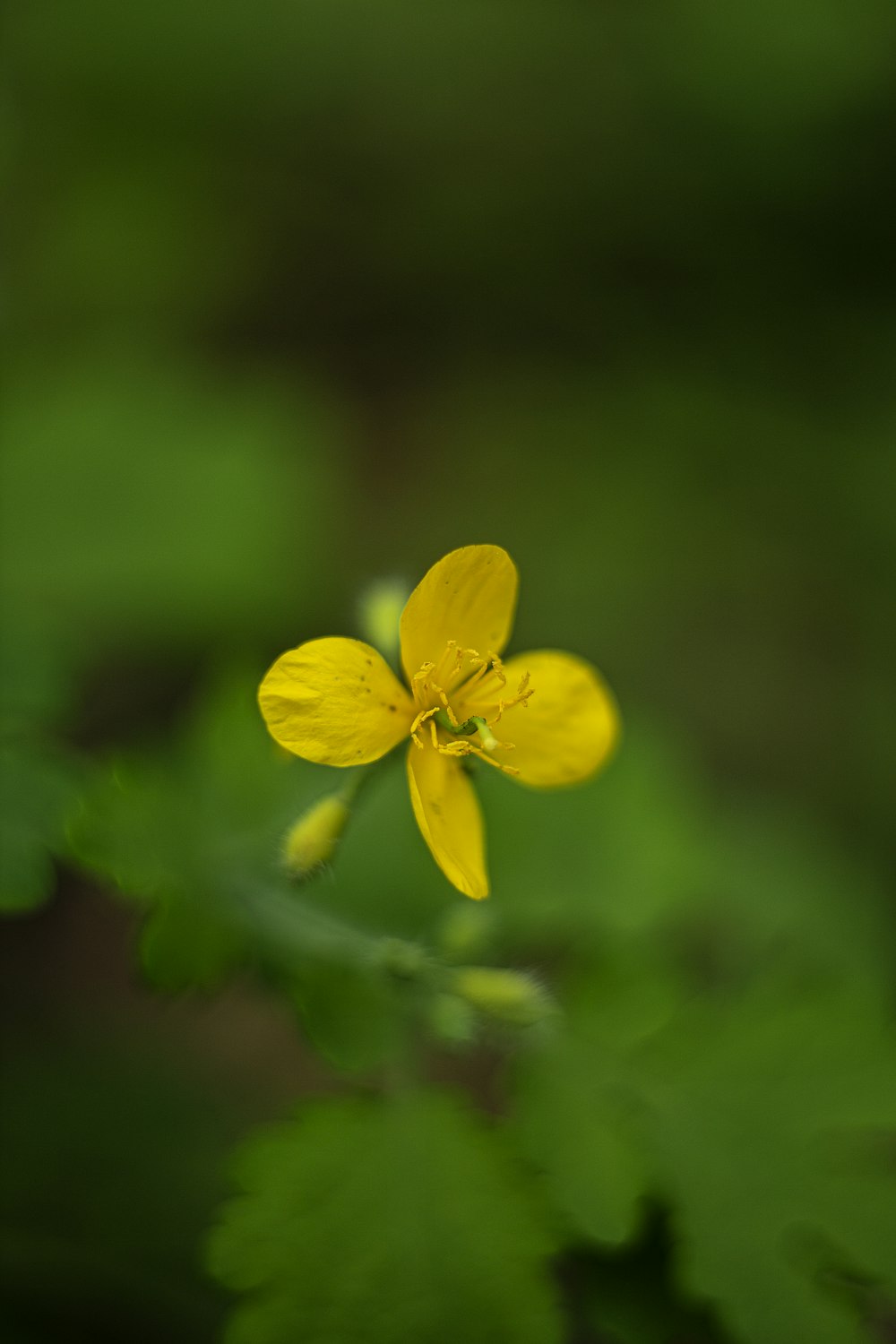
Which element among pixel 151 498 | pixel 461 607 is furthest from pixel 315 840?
pixel 151 498

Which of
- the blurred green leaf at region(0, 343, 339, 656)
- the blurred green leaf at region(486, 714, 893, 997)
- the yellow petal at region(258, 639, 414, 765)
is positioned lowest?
the yellow petal at region(258, 639, 414, 765)

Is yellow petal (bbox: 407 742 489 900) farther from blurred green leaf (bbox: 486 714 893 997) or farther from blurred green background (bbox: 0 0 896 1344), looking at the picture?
blurred green background (bbox: 0 0 896 1344)

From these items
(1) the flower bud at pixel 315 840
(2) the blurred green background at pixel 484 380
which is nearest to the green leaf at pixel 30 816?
(1) the flower bud at pixel 315 840

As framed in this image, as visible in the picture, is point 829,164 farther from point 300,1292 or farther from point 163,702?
point 300,1292

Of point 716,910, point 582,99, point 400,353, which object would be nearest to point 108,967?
point 716,910

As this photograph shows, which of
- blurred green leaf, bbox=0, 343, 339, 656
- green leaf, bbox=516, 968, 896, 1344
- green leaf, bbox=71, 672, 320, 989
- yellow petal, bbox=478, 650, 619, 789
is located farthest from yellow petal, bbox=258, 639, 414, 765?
blurred green leaf, bbox=0, 343, 339, 656

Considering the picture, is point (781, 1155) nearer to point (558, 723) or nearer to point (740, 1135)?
point (740, 1135)
